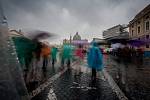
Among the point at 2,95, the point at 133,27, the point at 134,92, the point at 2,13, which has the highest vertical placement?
the point at 133,27

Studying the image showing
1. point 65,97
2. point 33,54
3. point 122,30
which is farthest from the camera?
point 122,30

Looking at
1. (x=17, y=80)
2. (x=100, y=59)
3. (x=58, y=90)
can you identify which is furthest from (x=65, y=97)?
(x=100, y=59)

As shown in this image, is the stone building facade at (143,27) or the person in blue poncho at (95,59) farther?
the stone building facade at (143,27)

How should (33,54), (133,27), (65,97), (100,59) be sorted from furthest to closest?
(133,27), (100,59), (33,54), (65,97)

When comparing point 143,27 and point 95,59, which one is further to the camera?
point 143,27

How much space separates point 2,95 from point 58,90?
4568mm

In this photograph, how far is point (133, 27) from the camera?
159ft

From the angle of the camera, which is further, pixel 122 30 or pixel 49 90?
pixel 122 30

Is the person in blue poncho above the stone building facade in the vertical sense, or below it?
below

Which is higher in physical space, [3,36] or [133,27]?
[133,27]

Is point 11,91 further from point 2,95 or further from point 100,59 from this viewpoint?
point 100,59

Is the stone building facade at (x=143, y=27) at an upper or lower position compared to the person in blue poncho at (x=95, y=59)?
upper

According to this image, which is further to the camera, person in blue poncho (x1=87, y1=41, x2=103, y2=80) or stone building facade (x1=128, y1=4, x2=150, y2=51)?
stone building facade (x1=128, y1=4, x2=150, y2=51)

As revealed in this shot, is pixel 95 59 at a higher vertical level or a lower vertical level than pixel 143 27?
lower
